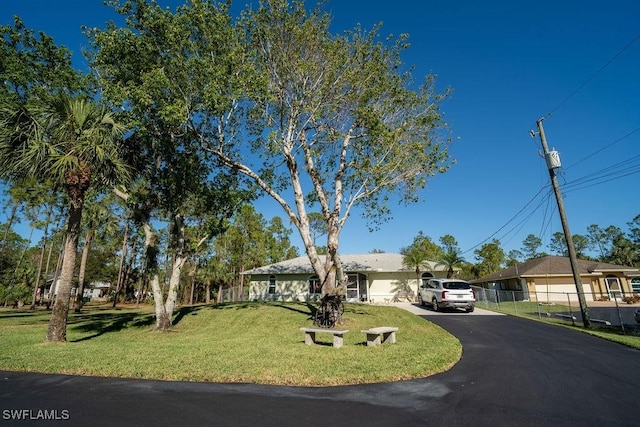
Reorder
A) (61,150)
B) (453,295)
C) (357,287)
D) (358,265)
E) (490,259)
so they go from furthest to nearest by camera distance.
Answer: (490,259) < (358,265) < (357,287) < (453,295) < (61,150)

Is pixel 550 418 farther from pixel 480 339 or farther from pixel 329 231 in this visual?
pixel 329 231

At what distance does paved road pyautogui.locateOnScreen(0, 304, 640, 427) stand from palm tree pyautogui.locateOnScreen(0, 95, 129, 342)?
17.3 ft

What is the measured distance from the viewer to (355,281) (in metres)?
28.9

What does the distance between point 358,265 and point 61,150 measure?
22.6 meters

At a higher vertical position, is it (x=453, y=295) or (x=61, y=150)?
(x=61, y=150)

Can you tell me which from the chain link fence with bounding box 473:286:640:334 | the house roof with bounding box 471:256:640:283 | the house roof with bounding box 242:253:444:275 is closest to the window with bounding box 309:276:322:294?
the house roof with bounding box 242:253:444:275

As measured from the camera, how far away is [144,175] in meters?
15.5

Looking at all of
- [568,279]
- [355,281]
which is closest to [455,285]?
[355,281]

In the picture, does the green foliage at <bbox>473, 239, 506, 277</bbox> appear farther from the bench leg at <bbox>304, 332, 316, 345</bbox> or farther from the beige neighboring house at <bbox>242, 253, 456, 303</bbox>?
the bench leg at <bbox>304, 332, 316, 345</bbox>

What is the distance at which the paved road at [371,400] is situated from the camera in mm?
4348

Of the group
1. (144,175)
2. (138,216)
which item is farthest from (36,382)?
(144,175)

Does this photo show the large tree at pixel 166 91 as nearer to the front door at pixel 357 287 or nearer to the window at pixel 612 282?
the front door at pixel 357 287

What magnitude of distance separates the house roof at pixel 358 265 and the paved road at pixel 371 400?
20.4m

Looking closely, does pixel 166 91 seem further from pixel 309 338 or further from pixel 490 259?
pixel 490 259
